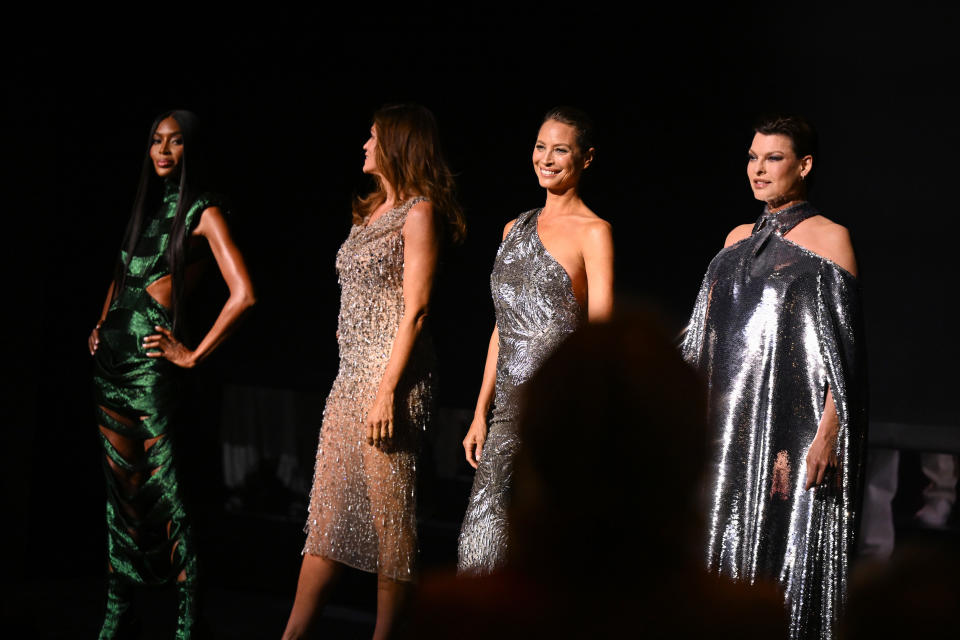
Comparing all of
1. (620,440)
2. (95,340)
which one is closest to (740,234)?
(95,340)

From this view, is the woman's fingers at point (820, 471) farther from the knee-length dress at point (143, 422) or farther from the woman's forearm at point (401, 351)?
the knee-length dress at point (143, 422)

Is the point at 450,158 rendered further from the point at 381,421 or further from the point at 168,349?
the point at 381,421

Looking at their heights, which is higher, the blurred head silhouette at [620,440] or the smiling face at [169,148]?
the smiling face at [169,148]

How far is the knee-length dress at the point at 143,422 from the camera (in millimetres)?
3113

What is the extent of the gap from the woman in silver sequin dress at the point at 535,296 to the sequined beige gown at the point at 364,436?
0.20m

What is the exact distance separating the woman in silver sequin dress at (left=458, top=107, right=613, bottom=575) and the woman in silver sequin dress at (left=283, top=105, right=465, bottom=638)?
21 centimetres

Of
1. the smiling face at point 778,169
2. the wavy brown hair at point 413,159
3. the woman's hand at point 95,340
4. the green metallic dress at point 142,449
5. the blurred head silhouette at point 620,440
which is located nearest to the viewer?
the blurred head silhouette at point 620,440

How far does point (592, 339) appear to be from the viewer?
65 centimetres

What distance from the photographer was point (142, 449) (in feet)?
10.4

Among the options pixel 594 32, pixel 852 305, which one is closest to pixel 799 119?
pixel 852 305

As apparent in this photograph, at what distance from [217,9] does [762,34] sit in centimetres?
250

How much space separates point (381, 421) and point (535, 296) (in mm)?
543

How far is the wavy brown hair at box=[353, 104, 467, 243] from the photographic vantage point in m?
2.97

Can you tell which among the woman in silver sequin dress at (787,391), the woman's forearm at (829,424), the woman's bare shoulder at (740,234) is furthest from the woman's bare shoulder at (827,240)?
the woman's forearm at (829,424)
